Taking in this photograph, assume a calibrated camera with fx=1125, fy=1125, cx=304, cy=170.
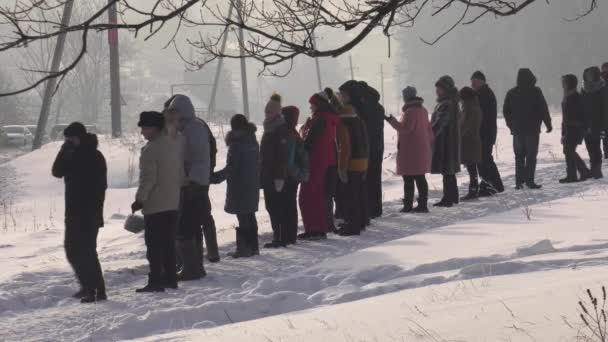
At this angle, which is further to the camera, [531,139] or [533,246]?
[531,139]

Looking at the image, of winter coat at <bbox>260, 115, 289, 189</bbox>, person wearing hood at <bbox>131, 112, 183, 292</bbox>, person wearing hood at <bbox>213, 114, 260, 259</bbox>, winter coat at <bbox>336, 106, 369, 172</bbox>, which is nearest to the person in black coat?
winter coat at <bbox>336, 106, 369, 172</bbox>

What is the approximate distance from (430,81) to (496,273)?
73.6 metres

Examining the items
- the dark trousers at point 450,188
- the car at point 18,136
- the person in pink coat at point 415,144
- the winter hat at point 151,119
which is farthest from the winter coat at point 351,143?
the car at point 18,136

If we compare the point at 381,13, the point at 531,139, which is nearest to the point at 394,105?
the point at 531,139

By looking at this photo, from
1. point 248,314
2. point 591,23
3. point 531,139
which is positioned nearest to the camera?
point 248,314

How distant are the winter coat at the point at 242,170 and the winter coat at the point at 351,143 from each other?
1441 mm

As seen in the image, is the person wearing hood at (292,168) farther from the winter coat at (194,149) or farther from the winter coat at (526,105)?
the winter coat at (526,105)

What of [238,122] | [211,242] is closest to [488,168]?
[238,122]

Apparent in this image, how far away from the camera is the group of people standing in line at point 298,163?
9.22m

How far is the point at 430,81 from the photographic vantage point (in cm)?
8131

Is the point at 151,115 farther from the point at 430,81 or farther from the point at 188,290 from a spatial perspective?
the point at 430,81

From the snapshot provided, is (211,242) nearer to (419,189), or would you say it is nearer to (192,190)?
(192,190)

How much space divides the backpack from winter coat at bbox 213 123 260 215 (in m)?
0.56

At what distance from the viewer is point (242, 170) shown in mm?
11320
